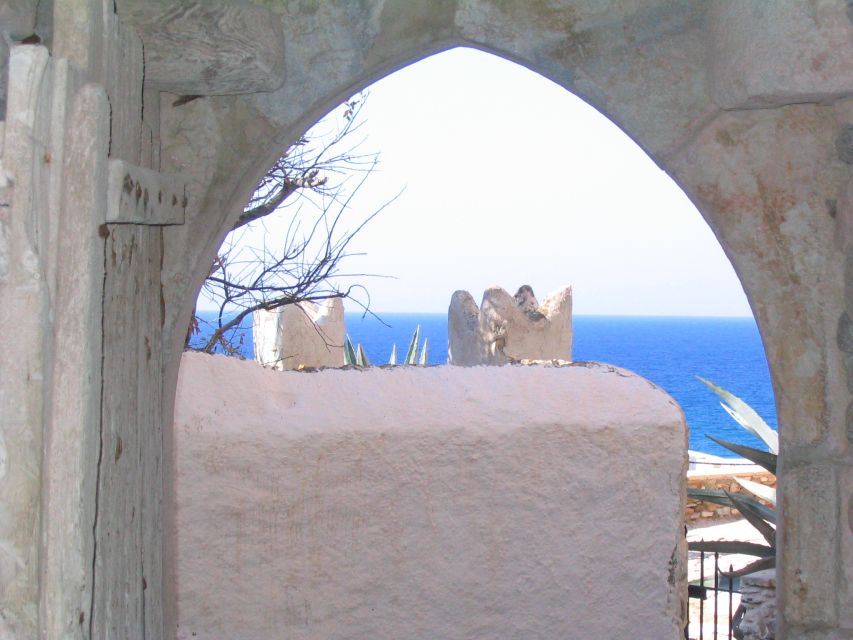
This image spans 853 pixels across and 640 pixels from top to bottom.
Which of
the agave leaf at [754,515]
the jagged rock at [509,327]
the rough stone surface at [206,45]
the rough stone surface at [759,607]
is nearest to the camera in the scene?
the rough stone surface at [206,45]

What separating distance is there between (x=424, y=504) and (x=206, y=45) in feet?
5.88

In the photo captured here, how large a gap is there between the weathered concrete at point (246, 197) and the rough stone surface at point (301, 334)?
4.02 meters

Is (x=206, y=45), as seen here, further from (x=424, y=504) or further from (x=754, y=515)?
(x=754, y=515)

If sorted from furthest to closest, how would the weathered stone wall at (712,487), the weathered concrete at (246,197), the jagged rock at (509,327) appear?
the weathered stone wall at (712,487), the jagged rock at (509,327), the weathered concrete at (246,197)

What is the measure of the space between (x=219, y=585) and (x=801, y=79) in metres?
2.11

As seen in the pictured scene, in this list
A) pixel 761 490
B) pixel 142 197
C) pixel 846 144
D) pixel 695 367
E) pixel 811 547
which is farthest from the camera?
pixel 695 367

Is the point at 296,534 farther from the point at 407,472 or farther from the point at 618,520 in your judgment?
the point at 618,520

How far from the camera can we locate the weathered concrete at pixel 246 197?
132 cm

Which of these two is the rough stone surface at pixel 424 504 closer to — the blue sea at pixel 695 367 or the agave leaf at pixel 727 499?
the agave leaf at pixel 727 499

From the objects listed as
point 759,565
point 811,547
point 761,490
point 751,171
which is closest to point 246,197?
point 751,171

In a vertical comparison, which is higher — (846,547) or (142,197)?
(142,197)

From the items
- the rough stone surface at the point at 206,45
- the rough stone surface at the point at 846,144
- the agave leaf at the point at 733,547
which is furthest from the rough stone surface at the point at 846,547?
the rough stone surface at the point at 206,45

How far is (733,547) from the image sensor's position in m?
3.49

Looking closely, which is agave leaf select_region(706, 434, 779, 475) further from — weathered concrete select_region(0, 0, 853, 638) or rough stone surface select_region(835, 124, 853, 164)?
rough stone surface select_region(835, 124, 853, 164)
